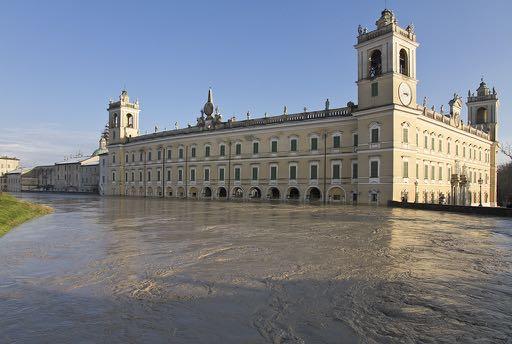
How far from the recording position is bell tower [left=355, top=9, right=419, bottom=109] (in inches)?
1602

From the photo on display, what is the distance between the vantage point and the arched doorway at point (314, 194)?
161 ft

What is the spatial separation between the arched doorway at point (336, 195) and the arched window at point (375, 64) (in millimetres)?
12708

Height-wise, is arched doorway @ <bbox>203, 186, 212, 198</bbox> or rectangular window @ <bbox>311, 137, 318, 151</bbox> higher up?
rectangular window @ <bbox>311, 137, 318, 151</bbox>

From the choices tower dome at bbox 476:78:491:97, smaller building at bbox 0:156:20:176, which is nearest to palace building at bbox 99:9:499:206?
tower dome at bbox 476:78:491:97

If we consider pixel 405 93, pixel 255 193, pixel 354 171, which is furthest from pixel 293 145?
pixel 405 93

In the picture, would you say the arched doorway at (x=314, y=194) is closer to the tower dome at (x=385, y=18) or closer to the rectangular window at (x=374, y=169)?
the rectangular window at (x=374, y=169)

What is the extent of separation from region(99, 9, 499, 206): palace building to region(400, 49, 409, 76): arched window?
0.34ft

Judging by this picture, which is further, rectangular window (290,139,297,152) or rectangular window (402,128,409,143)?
rectangular window (290,139,297,152)

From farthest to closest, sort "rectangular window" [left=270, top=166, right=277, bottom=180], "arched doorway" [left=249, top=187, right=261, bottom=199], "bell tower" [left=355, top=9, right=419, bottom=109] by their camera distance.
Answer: "arched doorway" [left=249, top=187, right=261, bottom=199], "rectangular window" [left=270, top=166, right=277, bottom=180], "bell tower" [left=355, top=9, right=419, bottom=109]

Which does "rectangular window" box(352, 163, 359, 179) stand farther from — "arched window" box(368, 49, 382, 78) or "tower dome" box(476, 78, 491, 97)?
"tower dome" box(476, 78, 491, 97)

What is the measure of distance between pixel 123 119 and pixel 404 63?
53701mm

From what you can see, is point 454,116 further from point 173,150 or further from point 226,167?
point 173,150

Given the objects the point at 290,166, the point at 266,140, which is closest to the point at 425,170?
the point at 290,166

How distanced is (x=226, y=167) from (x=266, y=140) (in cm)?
805
